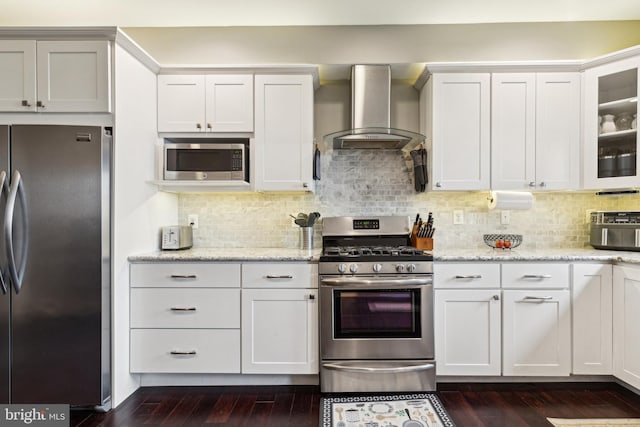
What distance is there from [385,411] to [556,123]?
7.82 ft

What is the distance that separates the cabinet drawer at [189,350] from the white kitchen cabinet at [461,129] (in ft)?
6.24

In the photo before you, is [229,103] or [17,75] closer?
[17,75]

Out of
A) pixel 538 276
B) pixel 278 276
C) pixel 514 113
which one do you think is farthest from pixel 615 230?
pixel 278 276

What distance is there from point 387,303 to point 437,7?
7.23ft

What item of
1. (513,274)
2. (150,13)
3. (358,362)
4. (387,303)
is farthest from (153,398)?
(150,13)

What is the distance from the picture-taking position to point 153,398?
7.82ft

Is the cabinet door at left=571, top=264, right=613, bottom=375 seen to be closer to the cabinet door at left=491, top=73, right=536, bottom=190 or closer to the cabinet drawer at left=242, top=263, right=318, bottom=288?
the cabinet door at left=491, top=73, right=536, bottom=190

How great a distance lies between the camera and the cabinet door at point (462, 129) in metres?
2.72

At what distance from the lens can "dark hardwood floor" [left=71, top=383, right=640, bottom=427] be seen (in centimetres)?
211

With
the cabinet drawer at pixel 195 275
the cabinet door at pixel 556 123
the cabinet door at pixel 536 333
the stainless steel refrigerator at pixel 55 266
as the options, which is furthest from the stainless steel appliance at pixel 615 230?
the stainless steel refrigerator at pixel 55 266

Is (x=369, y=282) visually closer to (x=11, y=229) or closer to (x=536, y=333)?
(x=536, y=333)

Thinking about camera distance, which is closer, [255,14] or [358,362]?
[358,362]

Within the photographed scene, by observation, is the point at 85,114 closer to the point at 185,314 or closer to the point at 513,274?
the point at 185,314
